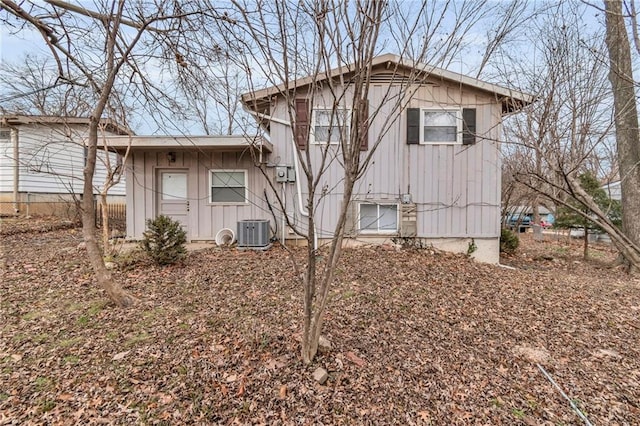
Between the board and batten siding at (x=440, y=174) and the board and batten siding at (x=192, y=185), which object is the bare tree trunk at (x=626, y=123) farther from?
the board and batten siding at (x=192, y=185)

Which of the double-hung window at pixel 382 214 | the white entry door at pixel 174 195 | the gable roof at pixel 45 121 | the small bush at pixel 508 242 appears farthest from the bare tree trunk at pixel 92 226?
the small bush at pixel 508 242

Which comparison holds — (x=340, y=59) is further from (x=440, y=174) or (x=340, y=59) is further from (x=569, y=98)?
(x=440, y=174)

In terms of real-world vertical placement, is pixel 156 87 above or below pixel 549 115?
above

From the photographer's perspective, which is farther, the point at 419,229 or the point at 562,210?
the point at 562,210

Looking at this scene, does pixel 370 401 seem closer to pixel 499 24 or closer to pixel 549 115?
pixel 499 24

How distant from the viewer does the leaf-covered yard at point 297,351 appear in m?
2.26

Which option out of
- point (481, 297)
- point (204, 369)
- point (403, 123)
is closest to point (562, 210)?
point (403, 123)

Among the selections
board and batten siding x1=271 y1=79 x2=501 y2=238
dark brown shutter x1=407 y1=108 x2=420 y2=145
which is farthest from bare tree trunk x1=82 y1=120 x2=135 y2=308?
dark brown shutter x1=407 y1=108 x2=420 y2=145

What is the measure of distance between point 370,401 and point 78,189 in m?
16.6

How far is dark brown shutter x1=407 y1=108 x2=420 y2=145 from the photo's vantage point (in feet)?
24.2

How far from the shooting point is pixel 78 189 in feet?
47.2

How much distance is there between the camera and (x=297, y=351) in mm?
2809

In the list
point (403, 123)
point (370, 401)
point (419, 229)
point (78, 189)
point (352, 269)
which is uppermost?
point (403, 123)

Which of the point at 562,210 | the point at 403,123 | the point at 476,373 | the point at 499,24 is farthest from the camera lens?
the point at 562,210
